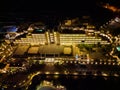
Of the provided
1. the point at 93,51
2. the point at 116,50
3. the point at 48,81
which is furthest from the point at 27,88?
the point at 116,50

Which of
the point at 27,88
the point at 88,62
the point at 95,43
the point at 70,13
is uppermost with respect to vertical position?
the point at 70,13

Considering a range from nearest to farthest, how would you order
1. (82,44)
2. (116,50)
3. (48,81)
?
(48,81) < (116,50) < (82,44)

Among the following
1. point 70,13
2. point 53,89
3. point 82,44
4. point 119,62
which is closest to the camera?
point 53,89

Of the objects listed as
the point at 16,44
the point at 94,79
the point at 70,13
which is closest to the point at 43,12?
the point at 70,13

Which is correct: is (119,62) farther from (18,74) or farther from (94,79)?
(18,74)

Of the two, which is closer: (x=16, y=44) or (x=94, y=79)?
(x=94, y=79)

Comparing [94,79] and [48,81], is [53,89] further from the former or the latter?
[94,79]

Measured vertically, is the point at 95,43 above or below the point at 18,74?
above
